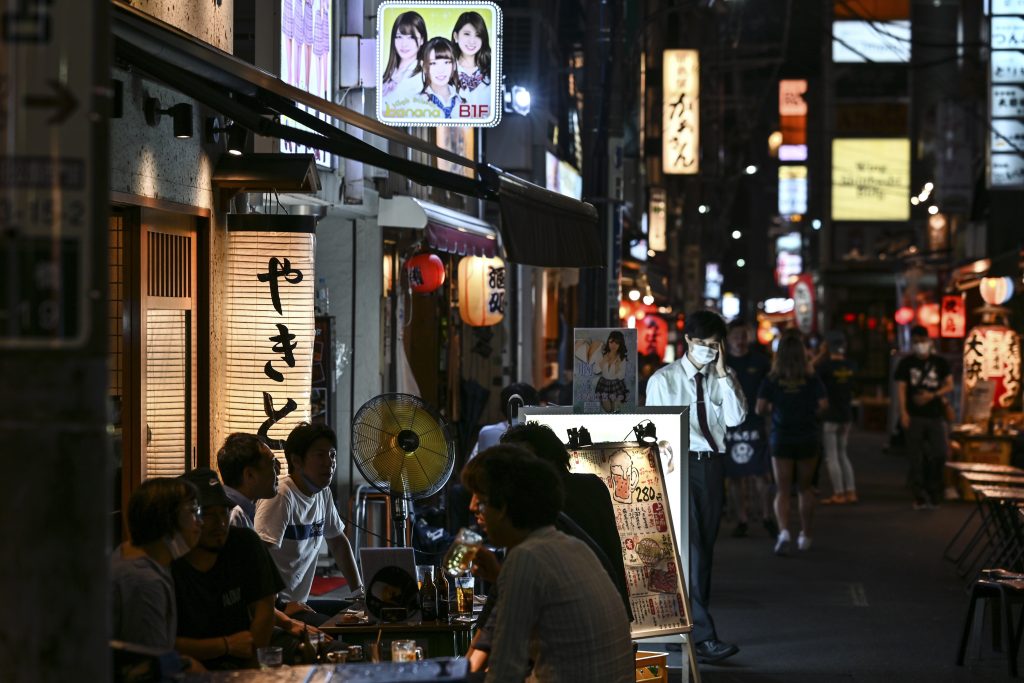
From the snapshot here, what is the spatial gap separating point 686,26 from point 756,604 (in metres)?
50.8

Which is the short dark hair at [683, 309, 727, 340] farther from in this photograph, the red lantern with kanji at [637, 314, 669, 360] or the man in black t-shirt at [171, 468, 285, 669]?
the red lantern with kanji at [637, 314, 669, 360]

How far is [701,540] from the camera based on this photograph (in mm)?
10281

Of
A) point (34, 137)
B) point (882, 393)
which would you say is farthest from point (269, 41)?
point (882, 393)

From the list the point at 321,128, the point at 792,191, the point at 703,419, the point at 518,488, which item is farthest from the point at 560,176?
the point at 792,191

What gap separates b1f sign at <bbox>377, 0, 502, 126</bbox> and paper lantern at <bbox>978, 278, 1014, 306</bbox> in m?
14.8

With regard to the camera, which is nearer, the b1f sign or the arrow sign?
the arrow sign

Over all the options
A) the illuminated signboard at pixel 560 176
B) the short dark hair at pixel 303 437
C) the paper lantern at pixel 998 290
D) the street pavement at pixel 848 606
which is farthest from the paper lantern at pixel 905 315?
the short dark hair at pixel 303 437

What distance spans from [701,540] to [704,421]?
2.88 ft

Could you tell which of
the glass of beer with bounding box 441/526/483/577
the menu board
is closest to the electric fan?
the menu board

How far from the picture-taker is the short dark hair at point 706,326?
10461mm

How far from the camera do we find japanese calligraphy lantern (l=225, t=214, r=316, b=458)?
10320 mm

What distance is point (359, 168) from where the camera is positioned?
1368 centimetres

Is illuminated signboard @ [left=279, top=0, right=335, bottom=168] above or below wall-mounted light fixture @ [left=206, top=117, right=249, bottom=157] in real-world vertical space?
above

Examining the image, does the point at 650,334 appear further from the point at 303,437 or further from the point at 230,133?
the point at 303,437
